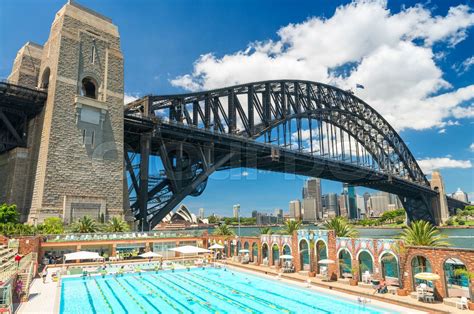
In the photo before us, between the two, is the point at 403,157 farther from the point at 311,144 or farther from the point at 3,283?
the point at 3,283

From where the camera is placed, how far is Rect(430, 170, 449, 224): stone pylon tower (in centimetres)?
11904

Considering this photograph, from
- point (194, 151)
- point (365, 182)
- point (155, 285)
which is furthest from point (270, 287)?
point (365, 182)

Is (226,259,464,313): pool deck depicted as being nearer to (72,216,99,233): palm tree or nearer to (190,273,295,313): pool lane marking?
(190,273,295,313): pool lane marking

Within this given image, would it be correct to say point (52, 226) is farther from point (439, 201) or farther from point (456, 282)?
point (439, 201)

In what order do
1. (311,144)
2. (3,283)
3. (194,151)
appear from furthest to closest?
1. (311,144)
2. (194,151)
3. (3,283)

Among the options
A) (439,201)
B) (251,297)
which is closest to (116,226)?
(251,297)

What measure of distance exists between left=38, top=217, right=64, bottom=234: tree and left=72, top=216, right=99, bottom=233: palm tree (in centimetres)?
121

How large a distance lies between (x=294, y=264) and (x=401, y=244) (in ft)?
34.6

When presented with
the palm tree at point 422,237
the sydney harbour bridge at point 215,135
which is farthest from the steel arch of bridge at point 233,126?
the palm tree at point 422,237

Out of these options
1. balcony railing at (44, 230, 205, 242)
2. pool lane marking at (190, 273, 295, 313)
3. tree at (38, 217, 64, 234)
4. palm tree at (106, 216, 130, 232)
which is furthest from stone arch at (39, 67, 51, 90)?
pool lane marking at (190, 273, 295, 313)

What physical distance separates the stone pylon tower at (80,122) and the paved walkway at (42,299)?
944 cm

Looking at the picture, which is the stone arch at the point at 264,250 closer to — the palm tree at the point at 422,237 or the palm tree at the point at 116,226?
the palm tree at the point at 116,226

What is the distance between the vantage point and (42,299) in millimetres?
20453

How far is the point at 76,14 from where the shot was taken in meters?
38.5
